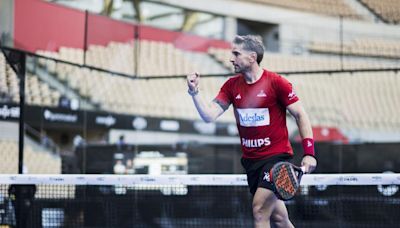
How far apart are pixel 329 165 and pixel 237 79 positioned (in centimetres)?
724

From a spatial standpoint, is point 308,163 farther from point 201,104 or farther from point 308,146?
point 201,104

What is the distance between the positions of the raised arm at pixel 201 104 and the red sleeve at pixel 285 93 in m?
0.54

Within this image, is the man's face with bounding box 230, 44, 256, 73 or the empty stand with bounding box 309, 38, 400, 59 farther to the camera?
the empty stand with bounding box 309, 38, 400, 59

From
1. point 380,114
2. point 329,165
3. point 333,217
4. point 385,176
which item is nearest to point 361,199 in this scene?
point 333,217

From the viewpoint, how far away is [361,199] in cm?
848

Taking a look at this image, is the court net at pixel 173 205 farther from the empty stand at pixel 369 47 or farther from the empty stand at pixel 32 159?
the empty stand at pixel 369 47

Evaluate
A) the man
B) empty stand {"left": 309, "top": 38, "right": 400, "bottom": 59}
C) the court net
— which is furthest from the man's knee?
empty stand {"left": 309, "top": 38, "right": 400, "bottom": 59}

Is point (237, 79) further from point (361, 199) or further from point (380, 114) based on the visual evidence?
point (380, 114)

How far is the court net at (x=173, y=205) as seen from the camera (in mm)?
8469

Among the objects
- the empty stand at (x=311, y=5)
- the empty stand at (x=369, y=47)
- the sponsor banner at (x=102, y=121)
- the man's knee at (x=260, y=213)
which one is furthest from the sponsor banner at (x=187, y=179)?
the empty stand at (x=311, y=5)

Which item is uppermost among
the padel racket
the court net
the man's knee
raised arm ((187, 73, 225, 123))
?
raised arm ((187, 73, 225, 123))

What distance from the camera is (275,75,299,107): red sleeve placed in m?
6.07

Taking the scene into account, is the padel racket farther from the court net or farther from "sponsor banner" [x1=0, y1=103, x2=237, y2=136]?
"sponsor banner" [x1=0, y1=103, x2=237, y2=136]

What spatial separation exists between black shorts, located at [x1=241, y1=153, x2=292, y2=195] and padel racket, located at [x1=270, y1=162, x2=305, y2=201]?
0.13 m
